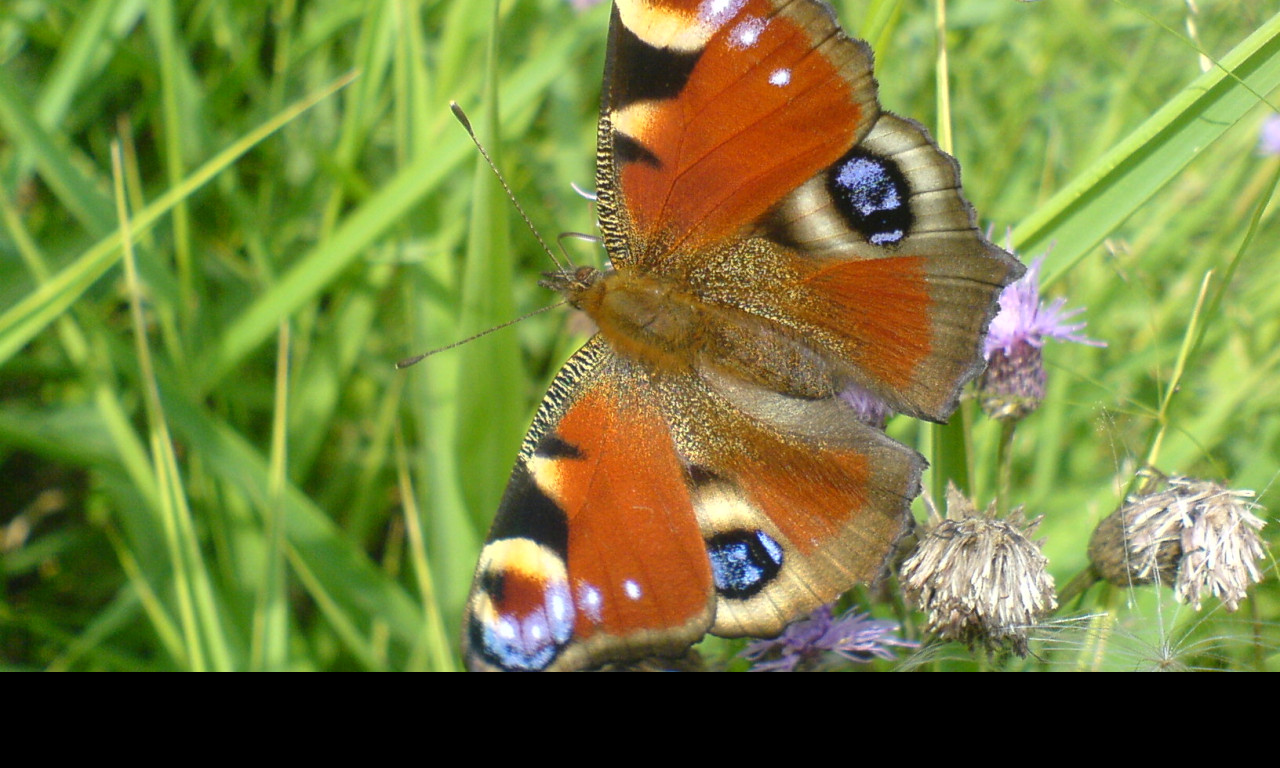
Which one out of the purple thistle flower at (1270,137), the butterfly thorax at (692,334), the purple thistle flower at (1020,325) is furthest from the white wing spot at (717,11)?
the purple thistle flower at (1270,137)

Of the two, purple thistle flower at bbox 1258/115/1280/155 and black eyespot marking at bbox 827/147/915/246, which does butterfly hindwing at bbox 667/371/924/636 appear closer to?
black eyespot marking at bbox 827/147/915/246

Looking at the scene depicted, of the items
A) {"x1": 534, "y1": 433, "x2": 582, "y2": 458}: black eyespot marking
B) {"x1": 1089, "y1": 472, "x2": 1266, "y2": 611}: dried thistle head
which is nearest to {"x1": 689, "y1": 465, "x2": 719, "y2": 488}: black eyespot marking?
{"x1": 534, "y1": 433, "x2": 582, "y2": 458}: black eyespot marking

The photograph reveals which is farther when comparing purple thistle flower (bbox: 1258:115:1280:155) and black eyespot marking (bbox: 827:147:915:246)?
purple thistle flower (bbox: 1258:115:1280:155)

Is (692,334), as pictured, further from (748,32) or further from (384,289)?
(384,289)

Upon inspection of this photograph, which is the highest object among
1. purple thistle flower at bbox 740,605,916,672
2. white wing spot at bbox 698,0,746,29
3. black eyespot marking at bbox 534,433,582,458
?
white wing spot at bbox 698,0,746,29

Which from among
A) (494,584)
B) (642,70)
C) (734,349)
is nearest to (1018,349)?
(734,349)

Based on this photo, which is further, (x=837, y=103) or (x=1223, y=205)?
(x=1223, y=205)

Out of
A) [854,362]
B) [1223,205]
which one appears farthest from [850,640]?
[1223,205]
